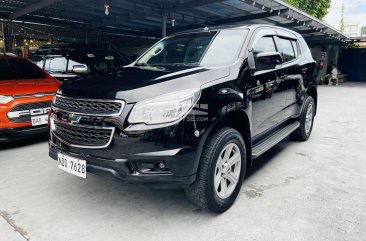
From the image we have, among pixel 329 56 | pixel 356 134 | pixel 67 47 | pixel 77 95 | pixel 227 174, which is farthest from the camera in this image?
pixel 329 56

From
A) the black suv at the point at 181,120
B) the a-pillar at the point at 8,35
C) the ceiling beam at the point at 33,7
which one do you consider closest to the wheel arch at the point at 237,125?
the black suv at the point at 181,120

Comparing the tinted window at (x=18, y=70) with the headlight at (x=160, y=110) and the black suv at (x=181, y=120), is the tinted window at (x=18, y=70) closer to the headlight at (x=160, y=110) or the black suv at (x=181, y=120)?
the black suv at (x=181, y=120)

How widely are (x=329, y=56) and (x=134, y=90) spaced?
25.5 m

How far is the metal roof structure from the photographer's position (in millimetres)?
9516

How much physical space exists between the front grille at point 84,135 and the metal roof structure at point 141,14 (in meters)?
7.37

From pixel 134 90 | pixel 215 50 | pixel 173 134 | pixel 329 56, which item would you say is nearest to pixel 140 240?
pixel 173 134

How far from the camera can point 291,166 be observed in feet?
12.4

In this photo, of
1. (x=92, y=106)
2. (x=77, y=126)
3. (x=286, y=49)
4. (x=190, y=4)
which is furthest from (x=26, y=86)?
(x=190, y=4)

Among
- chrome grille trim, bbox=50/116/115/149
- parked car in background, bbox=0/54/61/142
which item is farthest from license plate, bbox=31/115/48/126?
chrome grille trim, bbox=50/116/115/149

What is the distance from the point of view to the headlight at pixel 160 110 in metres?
2.15

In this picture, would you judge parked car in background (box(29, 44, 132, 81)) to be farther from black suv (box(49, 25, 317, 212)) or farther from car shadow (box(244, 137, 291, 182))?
car shadow (box(244, 137, 291, 182))

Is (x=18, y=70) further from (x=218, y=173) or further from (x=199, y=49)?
(x=218, y=173)

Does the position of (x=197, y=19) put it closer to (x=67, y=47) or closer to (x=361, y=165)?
(x=67, y=47)

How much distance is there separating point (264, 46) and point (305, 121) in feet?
6.38
